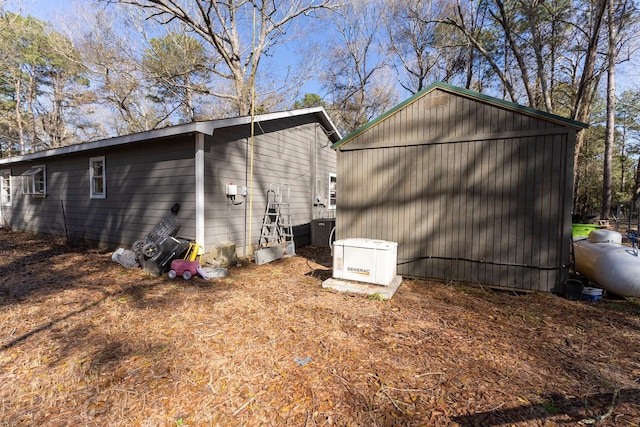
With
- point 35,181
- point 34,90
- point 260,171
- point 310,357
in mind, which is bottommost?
point 310,357

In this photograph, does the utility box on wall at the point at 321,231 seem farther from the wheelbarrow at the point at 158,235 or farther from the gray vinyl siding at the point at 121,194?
the wheelbarrow at the point at 158,235

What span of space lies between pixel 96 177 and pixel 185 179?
3.78 m

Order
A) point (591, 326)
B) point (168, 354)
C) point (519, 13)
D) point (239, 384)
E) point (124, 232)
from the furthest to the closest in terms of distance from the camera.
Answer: point (519, 13) → point (124, 232) → point (591, 326) → point (168, 354) → point (239, 384)

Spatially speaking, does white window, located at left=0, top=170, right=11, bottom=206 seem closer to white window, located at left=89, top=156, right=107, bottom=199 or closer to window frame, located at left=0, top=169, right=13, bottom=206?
window frame, located at left=0, top=169, right=13, bottom=206

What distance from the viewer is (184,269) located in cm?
550

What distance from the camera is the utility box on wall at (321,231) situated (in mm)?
9492

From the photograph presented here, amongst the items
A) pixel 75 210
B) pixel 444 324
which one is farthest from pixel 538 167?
pixel 75 210

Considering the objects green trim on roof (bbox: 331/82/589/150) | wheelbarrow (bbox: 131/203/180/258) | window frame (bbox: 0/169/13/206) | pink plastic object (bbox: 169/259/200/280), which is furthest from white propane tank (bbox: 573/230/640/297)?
window frame (bbox: 0/169/13/206)

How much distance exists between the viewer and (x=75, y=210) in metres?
8.78

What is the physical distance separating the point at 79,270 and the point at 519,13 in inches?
713

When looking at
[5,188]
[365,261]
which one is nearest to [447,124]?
[365,261]

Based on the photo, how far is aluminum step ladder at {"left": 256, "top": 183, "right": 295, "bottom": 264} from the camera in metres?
7.88

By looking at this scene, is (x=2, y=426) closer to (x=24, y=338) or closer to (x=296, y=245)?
(x=24, y=338)

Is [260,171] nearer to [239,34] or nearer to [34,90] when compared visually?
[239,34]
